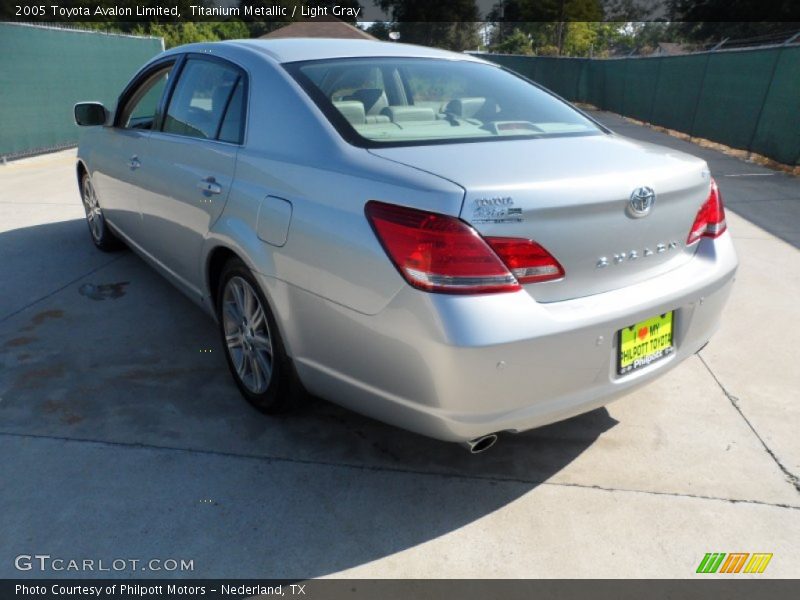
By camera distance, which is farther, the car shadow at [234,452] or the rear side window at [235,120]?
the rear side window at [235,120]

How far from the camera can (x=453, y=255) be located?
2.02 meters

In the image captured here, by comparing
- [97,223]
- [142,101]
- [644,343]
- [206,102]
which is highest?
[206,102]

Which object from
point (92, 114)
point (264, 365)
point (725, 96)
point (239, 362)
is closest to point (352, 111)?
point (264, 365)

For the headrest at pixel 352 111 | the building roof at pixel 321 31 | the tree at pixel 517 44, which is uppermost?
the headrest at pixel 352 111

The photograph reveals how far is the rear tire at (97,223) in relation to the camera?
5.28m

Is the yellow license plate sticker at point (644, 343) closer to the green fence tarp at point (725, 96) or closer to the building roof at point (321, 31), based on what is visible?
the green fence tarp at point (725, 96)

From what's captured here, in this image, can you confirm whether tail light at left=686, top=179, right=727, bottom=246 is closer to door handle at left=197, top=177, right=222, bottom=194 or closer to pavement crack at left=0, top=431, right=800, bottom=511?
pavement crack at left=0, top=431, right=800, bottom=511

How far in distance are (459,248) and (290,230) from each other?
76cm

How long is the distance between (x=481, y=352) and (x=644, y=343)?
75cm

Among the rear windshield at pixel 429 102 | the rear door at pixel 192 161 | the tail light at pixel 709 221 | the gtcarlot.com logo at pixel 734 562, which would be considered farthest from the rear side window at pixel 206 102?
the gtcarlot.com logo at pixel 734 562

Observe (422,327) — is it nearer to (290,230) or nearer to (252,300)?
(290,230)

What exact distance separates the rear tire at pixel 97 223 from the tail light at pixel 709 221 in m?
4.30

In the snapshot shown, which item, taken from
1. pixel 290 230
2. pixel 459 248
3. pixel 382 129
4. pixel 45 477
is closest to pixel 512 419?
pixel 459 248

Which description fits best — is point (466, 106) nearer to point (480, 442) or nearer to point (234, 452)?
point (480, 442)
